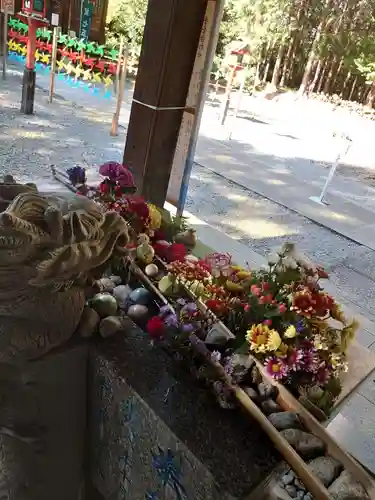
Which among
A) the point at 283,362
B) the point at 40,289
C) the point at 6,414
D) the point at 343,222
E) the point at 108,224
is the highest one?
the point at 108,224

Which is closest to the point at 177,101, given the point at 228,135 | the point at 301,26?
the point at 228,135

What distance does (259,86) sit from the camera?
9.73 meters

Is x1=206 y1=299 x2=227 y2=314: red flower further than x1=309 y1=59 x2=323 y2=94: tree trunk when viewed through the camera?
No

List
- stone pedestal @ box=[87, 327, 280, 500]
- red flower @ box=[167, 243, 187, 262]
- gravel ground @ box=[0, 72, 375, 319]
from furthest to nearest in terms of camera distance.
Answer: gravel ground @ box=[0, 72, 375, 319], red flower @ box=[167, 243, 187, 262], stone pedestal @ box=[87, 327, 280, 500]

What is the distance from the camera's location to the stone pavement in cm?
286

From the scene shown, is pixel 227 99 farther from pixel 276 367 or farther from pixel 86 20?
pixel 276 367

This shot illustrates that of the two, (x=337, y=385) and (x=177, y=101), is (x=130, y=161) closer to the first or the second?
(x=177, y=101)

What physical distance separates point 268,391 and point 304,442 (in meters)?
0.12

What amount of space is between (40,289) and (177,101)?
160 centimetres

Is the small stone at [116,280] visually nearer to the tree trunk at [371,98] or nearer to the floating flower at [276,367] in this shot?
the floating flower at [276,367]

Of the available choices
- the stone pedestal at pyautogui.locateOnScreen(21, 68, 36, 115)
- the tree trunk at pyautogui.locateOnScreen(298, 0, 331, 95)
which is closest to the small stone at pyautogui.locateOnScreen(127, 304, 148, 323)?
the stone pedestal at pyautogui.locateOnScreen(21, 68, 36, 115)

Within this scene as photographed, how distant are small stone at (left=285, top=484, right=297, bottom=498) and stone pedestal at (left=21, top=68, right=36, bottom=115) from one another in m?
5.23

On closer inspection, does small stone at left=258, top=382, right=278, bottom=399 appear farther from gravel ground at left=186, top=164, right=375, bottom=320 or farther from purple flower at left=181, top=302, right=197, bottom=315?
gravel ground at left=186, top=164, right=375, bottom=320

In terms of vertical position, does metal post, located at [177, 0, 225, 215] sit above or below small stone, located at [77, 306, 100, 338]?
above
